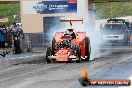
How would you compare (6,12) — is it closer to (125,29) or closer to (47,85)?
(125,29)

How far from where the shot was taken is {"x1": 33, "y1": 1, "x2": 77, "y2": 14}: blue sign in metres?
44.8

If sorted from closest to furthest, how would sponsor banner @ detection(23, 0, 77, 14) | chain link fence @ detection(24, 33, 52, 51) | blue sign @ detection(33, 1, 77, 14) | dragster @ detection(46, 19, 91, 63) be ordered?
dragster @ detection(46, 19, 91, 63) < chain link fence @ detection(24, 33, 52, 51) < blue sign @ detection(33, 1, 77, 14) < sponsor banner @ detection(23, 0, 77, 14)

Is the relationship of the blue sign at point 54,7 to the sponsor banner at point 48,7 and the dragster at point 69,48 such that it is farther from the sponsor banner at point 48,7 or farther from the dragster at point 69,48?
the dragster at point 69,48

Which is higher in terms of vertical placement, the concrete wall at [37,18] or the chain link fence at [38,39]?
the concrete wall at [37,18]

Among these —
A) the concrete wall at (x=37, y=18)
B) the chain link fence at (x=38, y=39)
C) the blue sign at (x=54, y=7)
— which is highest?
the blue sign at (x=54, y=7)

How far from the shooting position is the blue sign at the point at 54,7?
44.8 metres

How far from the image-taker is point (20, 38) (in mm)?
30922

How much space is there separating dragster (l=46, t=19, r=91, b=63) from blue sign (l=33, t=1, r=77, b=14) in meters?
22.3

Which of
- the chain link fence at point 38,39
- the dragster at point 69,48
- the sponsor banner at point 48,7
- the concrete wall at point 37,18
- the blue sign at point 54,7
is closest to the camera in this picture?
the dragster at point 69,48

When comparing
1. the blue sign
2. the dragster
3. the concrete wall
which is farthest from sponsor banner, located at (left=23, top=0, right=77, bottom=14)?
the dragster

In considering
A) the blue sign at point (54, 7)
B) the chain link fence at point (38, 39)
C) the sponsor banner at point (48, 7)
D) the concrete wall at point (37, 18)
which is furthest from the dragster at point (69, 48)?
the sponsor banner at point (48, 7)

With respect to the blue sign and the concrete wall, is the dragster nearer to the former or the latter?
the concrete wall

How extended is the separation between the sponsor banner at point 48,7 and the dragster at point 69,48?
22.4 metres


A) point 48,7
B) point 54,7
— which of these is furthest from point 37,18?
point 54,7
